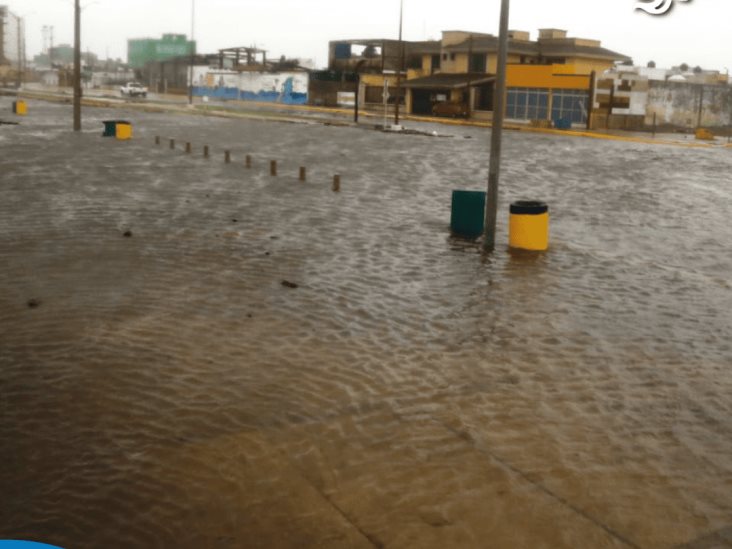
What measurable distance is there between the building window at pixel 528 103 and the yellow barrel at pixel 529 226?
5810 centimetres

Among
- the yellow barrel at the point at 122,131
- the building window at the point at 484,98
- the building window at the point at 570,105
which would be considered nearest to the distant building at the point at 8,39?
the building window at the point at 484,98

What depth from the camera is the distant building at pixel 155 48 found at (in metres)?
176

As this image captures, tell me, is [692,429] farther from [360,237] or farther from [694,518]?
[360,237]

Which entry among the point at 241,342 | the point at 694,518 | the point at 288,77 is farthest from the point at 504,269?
the point at 288,77

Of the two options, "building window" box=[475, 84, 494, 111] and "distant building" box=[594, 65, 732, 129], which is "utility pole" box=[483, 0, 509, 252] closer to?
"distant building" box=[594, 65, 732, 129]

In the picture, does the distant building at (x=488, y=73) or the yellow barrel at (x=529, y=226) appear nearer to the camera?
the yellow barrel at (x=529, y=226)

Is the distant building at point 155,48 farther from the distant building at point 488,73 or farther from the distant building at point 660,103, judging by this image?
the distant building at point 660,103

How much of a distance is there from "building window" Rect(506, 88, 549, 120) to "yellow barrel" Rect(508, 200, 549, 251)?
58.1 meters

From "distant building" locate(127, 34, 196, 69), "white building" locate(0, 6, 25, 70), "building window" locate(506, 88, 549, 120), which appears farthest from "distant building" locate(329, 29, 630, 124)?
"white building" locate(0, 6, 25, 70)

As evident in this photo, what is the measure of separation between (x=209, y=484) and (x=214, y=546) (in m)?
0.80

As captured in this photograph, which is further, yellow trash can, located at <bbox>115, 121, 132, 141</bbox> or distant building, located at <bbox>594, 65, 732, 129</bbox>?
distant building, located at <bbox>594, 65, 732, 129</bbox>

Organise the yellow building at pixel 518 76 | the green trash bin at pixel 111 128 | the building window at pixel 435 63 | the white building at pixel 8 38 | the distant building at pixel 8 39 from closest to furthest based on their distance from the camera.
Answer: the green trash bin at pixel 111 128
the yellow building at pixel 518 76
the building window at pixel 435 63
the distant building at pixel 8 39
the white building at pixel 8 38

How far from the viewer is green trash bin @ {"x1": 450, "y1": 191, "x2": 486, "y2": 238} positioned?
1602 cm

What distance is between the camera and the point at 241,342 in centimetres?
896
